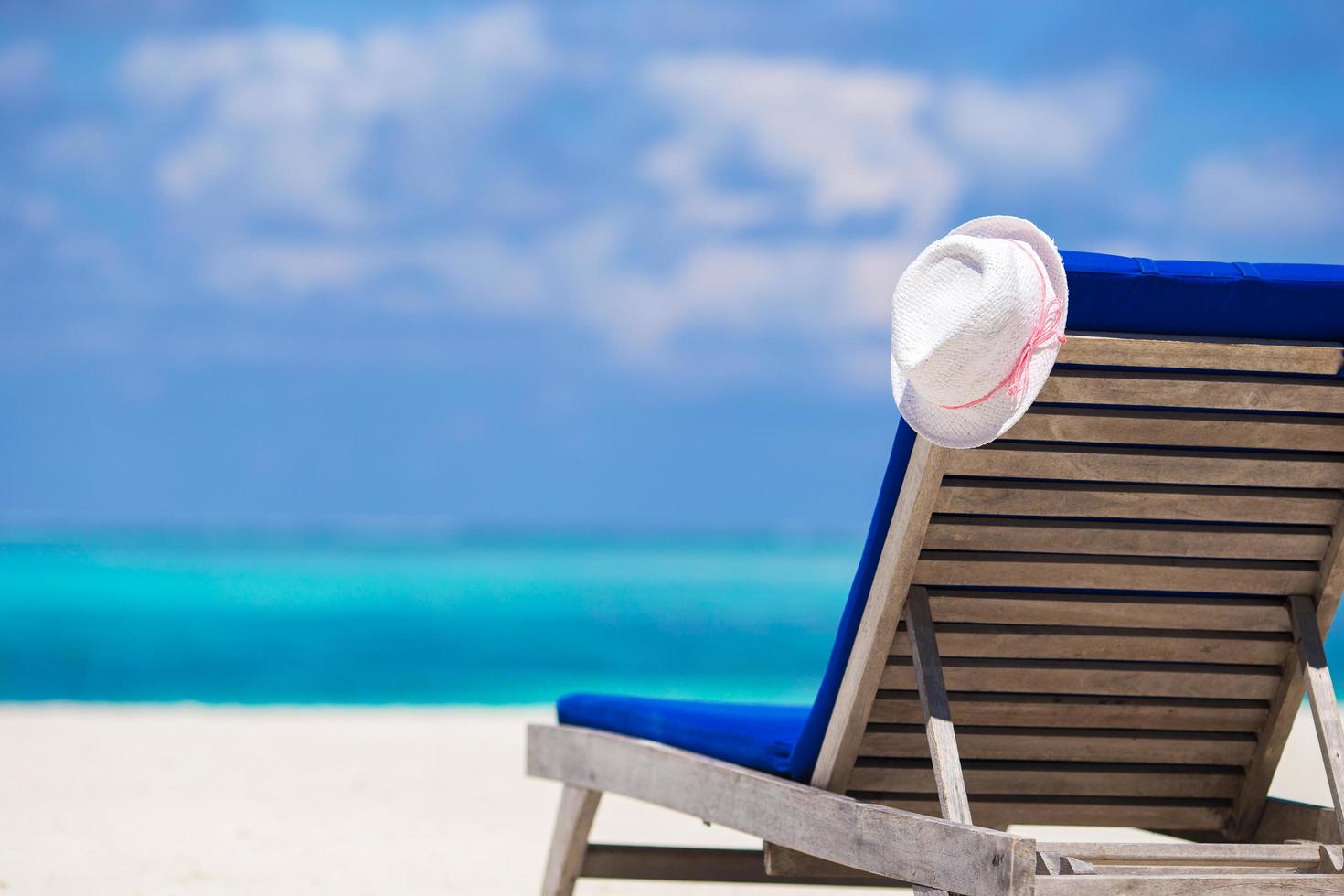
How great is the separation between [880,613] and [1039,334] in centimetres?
63

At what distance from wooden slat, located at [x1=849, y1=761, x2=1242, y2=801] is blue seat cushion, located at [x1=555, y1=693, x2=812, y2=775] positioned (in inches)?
7.5

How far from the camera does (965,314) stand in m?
2.35

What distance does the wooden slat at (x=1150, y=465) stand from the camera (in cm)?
261

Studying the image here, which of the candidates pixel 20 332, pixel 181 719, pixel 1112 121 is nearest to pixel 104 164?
pixel 20 332

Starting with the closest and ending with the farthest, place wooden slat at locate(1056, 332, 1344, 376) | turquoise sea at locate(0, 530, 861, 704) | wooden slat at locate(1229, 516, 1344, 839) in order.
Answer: wooden slat at locate(1056, 332, 1344, 376) → wooden slat at locate(1229, 516, 1344, 839) → turquoise sea at locate(0, 530, 861, 704)

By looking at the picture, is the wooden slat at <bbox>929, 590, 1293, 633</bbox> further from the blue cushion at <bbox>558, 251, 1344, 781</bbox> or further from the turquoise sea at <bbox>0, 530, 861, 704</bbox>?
the turquoise sea at <bbox>0, 530, 861, 704</bbox>

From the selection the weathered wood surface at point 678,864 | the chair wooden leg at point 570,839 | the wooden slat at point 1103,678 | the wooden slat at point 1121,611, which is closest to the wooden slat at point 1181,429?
the wooden slat at point 1121,611

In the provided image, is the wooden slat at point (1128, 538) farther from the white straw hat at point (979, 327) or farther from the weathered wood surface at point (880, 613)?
the white straw hat at point (979, 327)

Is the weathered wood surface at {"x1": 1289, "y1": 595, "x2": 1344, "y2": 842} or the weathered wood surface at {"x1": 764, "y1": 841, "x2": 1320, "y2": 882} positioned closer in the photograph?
the weathered wood surface at {"x1": 764, "y1": 841, "x2": 1320, "y2": 882}

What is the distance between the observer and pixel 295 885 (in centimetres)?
478

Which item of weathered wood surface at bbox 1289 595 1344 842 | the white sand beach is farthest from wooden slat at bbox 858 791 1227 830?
the white sand beach

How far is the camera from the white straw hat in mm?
2309

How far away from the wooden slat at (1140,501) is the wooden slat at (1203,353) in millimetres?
275

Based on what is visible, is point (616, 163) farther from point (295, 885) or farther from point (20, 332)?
point (295, 885)
